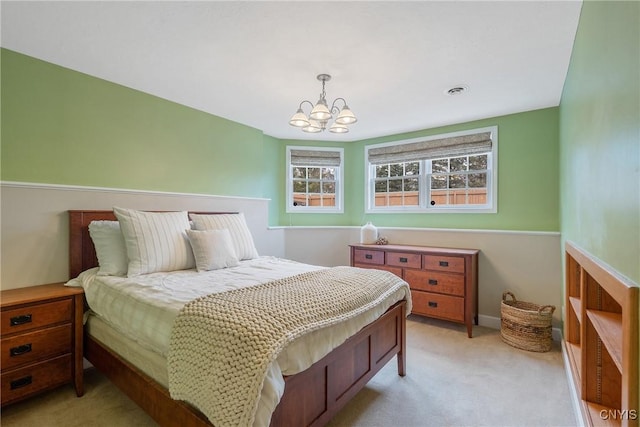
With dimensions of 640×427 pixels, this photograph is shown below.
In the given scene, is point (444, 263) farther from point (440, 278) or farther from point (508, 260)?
point (508, 260)

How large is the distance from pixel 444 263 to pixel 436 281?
218mm

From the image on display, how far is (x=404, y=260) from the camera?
3.42 metres

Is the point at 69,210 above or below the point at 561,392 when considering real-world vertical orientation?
above

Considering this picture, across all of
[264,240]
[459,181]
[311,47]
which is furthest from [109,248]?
[459,181]

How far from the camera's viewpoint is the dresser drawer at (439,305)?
3.09 metres

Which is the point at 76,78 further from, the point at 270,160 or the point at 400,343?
the point at 400,343

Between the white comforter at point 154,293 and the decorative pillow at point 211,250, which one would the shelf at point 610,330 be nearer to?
the white comforter at point 154,293

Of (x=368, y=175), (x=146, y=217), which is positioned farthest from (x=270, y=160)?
(x=146, y=217)

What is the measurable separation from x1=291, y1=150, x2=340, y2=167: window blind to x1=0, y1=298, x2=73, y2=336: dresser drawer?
124 inches

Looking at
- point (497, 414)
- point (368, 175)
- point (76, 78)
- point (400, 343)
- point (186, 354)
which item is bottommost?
point (497, 414)

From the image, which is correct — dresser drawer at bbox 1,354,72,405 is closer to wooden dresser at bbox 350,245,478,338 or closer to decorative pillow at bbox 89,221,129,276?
decorative pillow at bbox 89,221,129,276

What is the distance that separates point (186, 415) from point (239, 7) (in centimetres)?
211

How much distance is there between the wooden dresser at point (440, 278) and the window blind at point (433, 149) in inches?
48.6

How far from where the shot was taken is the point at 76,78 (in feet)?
8.07
